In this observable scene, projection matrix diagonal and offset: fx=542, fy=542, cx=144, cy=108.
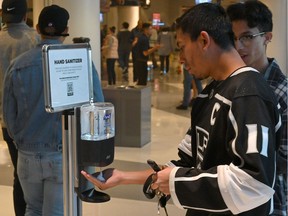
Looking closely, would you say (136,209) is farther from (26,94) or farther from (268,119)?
(268,119)

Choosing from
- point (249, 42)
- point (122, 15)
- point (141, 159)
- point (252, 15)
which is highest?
point (252, 15)

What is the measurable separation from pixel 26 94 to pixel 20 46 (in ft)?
3.88

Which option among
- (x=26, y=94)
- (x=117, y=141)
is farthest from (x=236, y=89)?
(x=117, y=141)

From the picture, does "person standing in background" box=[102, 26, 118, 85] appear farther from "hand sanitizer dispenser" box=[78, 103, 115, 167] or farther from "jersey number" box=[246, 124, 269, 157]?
"jersey number" box=[246, 124, 269, 157]

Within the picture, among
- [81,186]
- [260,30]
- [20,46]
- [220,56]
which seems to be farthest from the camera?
[20,46]

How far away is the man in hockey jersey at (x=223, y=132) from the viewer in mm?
1523

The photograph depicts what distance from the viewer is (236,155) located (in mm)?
1547

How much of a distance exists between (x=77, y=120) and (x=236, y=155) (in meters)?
0.72

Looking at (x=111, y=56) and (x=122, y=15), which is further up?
(x=122, y=15)

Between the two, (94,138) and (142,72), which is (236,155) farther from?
(142,72)

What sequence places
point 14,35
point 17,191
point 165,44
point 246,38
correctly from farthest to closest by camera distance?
point 165,44 < point 14,35 < point 17,191 < point 246,38

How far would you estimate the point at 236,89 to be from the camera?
5.30 feet

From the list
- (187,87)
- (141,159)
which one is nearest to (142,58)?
(187,87)

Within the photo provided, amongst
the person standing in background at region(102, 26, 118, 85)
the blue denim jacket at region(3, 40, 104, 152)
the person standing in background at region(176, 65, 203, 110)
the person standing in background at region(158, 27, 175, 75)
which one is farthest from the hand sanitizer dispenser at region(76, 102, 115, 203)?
the person standing in background at region(158, 27, 175, 75)
